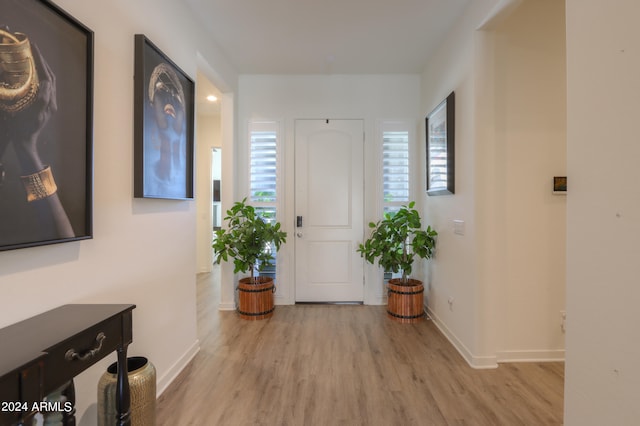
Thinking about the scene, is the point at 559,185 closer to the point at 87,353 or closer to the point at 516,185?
the point at 516,185

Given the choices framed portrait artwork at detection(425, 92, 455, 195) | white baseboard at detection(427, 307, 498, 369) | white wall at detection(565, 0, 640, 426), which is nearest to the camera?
white wall at detection(565, 0, 640, 426)

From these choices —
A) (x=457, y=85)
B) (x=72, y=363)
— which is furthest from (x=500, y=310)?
(x=72, y=363)

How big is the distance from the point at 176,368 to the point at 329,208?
222cm

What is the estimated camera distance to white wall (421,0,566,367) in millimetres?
2271

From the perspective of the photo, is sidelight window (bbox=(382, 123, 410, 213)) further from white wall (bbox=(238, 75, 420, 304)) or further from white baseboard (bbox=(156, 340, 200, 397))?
white baseboard (bbox=(156, 340, 200, 397))

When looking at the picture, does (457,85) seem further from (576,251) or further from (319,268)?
(319,268)

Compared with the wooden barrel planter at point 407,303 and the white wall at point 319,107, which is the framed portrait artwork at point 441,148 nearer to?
the white wall at point 319,107

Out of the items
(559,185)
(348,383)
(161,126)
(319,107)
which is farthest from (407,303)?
(161,126)

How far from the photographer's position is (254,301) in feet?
10.5

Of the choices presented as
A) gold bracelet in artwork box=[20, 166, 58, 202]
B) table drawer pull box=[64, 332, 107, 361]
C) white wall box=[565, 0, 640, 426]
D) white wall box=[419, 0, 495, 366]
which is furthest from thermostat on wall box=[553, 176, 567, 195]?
gold bracelet in artwork box=[20, 166, 58, 202]

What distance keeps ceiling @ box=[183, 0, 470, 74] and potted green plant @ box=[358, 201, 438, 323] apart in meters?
1.59

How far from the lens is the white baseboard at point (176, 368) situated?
6.41ft

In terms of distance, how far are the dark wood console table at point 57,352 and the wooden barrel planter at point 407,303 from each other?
2.49 metres

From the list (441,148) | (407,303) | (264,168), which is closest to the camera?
(441,148)
